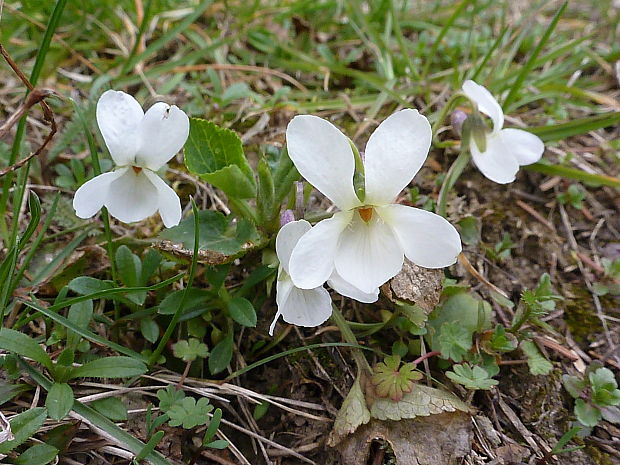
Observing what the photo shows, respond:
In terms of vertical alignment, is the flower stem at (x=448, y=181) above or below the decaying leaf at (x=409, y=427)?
above

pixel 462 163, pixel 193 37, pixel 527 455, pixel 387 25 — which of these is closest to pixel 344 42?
pixel 387 25

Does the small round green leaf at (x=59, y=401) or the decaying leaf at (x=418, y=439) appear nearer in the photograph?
→ the small round green leaf at (x=59, y=401)

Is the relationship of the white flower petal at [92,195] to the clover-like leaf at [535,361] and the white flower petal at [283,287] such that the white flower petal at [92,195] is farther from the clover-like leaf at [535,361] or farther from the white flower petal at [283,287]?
the clover-like leaf at [535,361]

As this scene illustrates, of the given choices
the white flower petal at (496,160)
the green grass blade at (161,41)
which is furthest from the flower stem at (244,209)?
the green grass blade at (161,41)

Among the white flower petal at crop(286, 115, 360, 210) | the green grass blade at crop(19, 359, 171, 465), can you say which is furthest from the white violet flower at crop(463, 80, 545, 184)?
the green grass blade at crop(19, 359, 171, 465)

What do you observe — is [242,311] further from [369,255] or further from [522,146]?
[522,146]

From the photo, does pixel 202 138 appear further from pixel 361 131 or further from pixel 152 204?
pixel 361 131

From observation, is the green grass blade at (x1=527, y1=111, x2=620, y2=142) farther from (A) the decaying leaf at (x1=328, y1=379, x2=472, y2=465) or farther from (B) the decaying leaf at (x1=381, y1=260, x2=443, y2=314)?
(A) the decaying leaf at (x1=328, y1=379, x2=472, y2=465)
